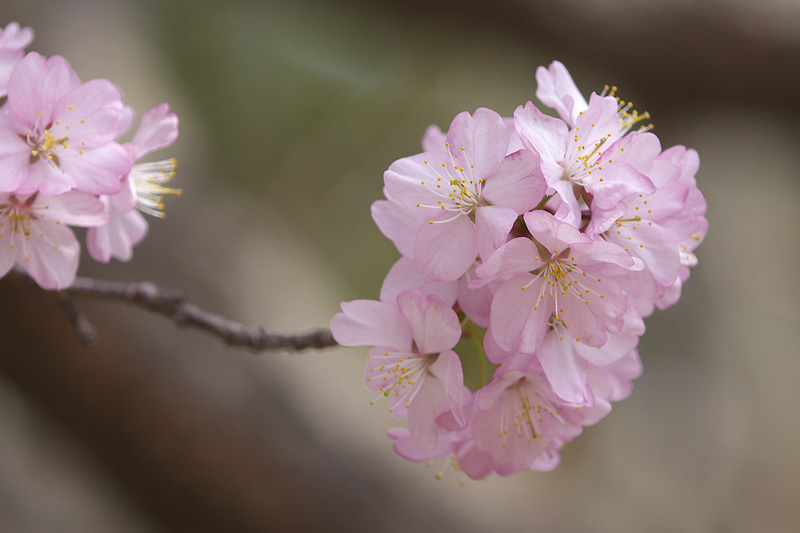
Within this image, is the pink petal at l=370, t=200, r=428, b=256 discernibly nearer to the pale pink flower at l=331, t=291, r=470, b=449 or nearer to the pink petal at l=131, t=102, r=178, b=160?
the pale pink flower at l=331, t=291, r=470, b=449

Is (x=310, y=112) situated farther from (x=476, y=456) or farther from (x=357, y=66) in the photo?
(x=476, y=456)

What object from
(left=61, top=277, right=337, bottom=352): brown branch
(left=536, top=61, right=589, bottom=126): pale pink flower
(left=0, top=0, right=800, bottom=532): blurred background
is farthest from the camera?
(left=0, top=0, right=800, bottom=532): blurred background

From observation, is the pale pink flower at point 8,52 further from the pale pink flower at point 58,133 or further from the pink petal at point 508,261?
the pink petal at point 508,261

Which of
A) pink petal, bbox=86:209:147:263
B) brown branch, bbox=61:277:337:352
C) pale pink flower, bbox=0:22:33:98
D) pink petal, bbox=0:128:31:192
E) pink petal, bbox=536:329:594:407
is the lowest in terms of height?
brown branch, bbox=61:277:337:352

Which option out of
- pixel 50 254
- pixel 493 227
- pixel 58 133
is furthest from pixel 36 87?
pixel 493 227

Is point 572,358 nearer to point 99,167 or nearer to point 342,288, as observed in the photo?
point 99,167

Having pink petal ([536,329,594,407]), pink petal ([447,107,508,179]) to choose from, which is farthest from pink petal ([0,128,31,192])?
pink petal ([536,329,594,407])

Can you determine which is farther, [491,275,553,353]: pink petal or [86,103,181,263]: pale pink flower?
[86,103,181,263]: pale pink flower
